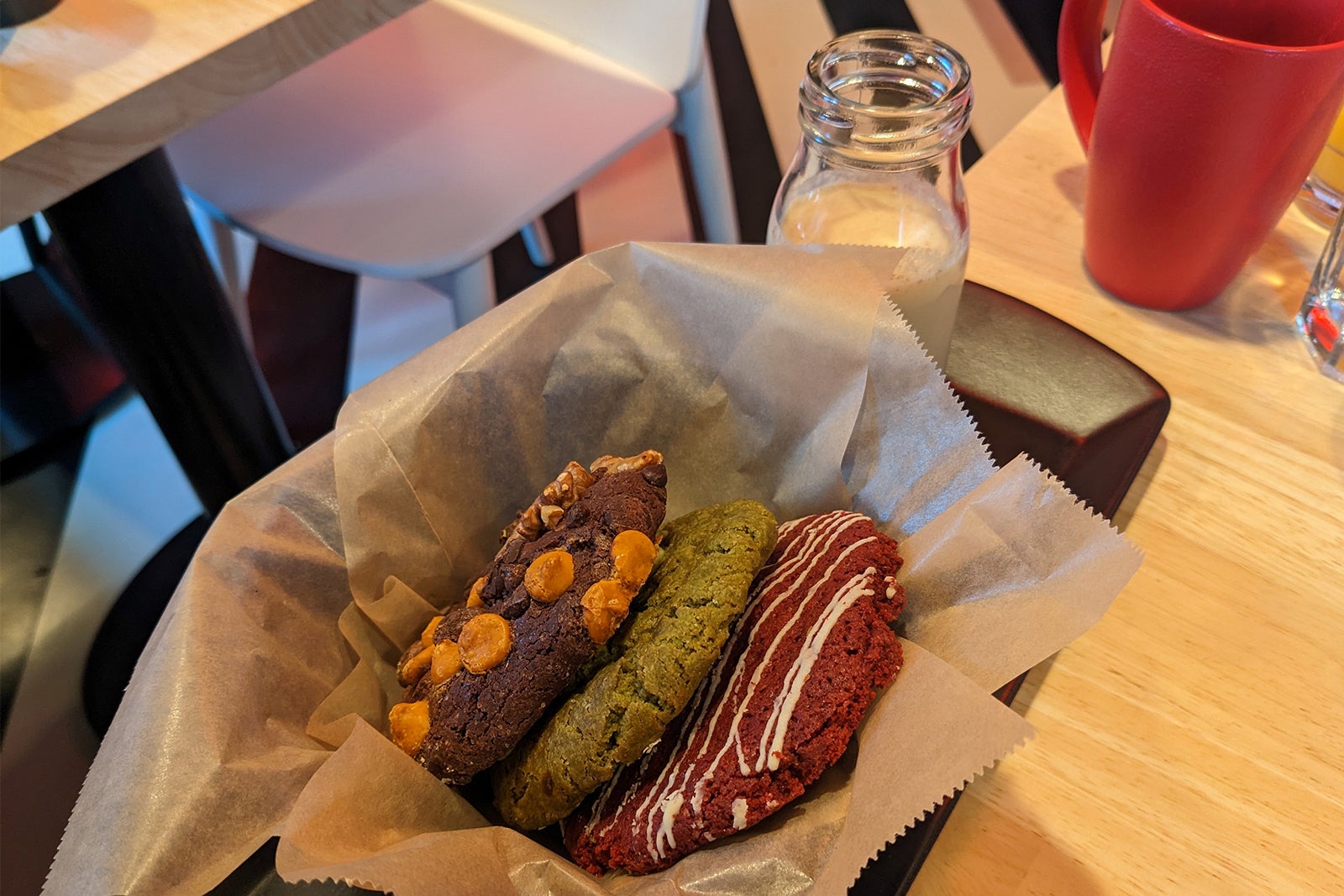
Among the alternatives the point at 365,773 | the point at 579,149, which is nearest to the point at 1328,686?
the point at 365,773

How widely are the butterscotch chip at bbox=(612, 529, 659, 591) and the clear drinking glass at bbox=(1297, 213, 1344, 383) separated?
516 millimetres

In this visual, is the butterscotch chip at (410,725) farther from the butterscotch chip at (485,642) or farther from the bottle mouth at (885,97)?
the bottle mouth at (885,97)

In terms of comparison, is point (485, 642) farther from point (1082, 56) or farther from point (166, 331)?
point (166, 331)

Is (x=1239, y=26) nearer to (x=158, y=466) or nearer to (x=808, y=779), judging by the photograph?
(x=808, y=779)

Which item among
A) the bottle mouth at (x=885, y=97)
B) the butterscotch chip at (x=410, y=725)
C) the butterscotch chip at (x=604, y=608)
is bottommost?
the butterscotch chip at (x=410, y=725)

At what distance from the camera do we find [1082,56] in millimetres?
711

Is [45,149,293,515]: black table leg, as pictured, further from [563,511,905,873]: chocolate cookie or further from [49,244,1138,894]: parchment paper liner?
[563,511,905,873]: chocolate cookie

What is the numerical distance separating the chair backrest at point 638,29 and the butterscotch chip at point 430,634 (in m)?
0.89

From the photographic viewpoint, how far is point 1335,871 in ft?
1.50

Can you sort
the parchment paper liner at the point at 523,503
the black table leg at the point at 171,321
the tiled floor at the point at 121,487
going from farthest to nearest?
the tiled floor at the point at 121,487 < the black table leg at the point at 171,321 < the parchment paper liner at the point at 523,503

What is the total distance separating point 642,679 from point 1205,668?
1.01 ft

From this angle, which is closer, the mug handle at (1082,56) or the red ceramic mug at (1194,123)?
the red ceramic mug at (1194,123)

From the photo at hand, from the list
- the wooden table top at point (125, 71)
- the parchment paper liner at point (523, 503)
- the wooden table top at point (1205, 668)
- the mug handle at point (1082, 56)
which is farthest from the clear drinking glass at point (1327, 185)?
the wooden table top at point (125, 71)

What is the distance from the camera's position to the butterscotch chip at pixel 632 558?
463mm
